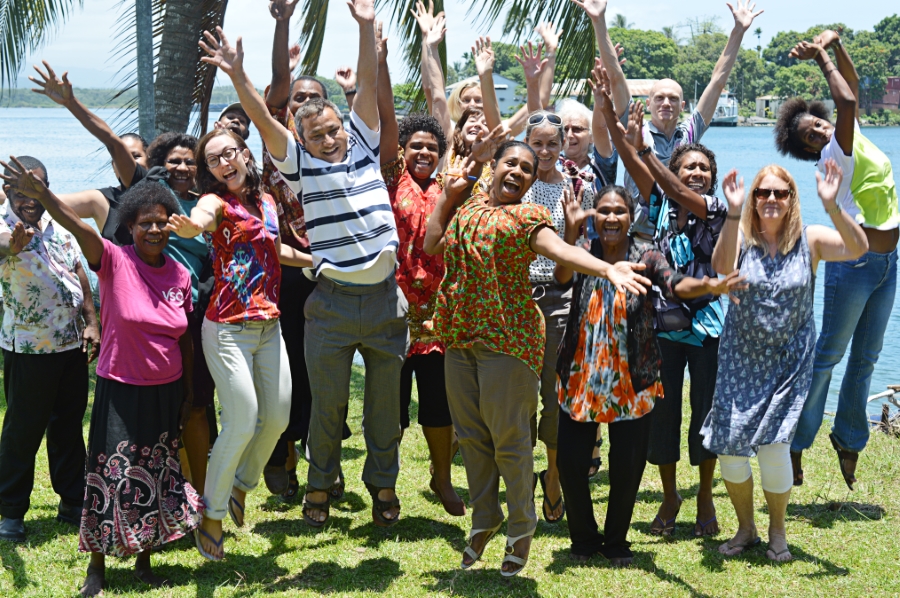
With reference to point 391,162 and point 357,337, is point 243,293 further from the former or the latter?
point 391,162

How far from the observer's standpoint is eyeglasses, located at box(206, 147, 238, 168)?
4.78 m

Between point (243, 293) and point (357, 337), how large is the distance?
0.65m

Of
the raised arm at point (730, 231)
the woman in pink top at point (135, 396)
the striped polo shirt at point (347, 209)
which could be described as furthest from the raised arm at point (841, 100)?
the woman in pink top at point (135, 396)

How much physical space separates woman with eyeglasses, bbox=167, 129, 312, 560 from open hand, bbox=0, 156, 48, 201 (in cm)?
70

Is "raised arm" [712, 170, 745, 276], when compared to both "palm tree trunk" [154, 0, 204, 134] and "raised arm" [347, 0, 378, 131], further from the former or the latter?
"palm tree trunk" [154, 0, 204, 134]

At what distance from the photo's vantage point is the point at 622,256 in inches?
188

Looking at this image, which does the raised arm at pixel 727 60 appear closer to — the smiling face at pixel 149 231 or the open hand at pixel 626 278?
the open hand at pixel 626 278

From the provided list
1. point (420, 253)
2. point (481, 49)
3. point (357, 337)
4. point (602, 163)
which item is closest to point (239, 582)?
point (357, 337)

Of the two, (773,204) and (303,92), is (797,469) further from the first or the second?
(303,92)

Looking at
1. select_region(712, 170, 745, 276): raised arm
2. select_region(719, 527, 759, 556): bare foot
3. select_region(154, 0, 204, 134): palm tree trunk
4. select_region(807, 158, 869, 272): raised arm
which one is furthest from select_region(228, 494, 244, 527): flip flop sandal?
select_region(154, 0, 204, 134): palm tree trunk

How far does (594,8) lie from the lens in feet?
19.7

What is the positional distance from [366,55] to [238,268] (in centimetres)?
127

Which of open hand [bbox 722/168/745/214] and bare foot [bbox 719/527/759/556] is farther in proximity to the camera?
bare foot [bbox 719/527/759/556]

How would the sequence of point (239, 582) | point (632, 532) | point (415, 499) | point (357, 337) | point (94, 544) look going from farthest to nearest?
point (415, 499), point (632, 532), point (357, 337), point (239, 582), point (94, 544)
